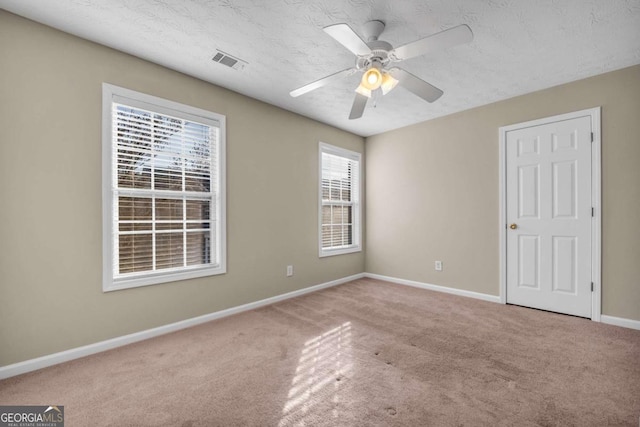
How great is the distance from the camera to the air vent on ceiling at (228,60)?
249 cm

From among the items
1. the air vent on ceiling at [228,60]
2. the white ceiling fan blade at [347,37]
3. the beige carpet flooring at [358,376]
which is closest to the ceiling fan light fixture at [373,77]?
the white ceiling fan blade at [347,37]

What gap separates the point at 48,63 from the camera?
2.13 meters

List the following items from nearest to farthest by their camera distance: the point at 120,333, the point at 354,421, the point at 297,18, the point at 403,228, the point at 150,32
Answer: the point at 354,421 → the point at 297,18 → the point at 150,32 → the point at 120,333 → the point at 403,228

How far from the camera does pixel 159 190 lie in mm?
2693

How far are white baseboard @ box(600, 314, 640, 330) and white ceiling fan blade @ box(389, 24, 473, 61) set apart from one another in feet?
10.3

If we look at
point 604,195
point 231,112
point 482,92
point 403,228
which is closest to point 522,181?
point 604,195

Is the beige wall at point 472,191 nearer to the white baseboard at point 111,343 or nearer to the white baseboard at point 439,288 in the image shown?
the white baseboard at point 439,288

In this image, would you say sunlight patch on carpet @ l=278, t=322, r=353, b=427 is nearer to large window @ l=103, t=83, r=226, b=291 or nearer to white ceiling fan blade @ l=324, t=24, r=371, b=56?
large window @ l=103, t=83, r=226, b=291

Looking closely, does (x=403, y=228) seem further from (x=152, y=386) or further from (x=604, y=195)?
(x=152, y=386)

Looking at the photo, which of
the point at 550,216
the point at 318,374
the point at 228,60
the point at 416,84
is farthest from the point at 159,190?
the point at 550,216

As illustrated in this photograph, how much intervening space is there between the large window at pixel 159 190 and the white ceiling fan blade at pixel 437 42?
2.06 meters

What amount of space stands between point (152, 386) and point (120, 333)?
843 mm

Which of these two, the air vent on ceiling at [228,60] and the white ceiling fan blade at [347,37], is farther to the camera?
the air vent on ceiling at [228,60]

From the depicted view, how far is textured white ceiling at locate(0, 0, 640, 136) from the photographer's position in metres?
1.93
